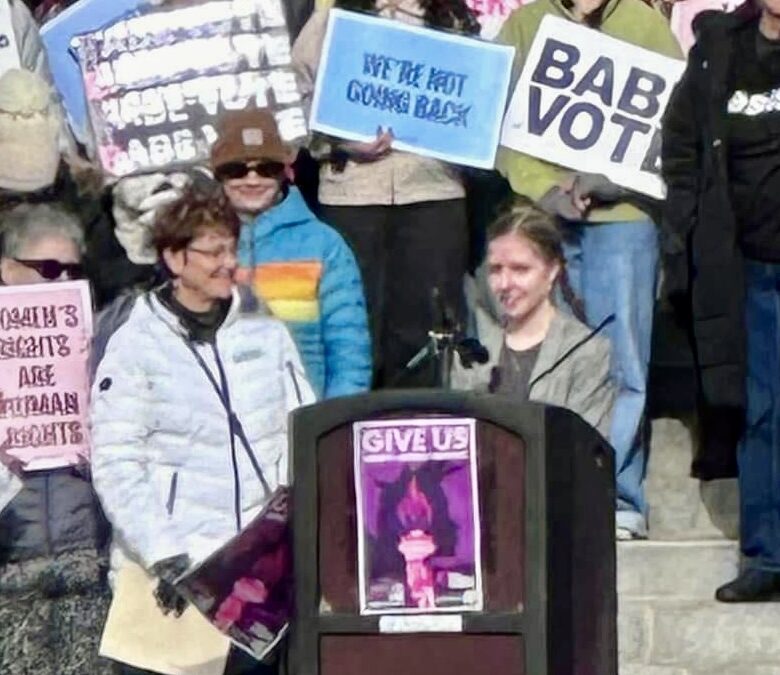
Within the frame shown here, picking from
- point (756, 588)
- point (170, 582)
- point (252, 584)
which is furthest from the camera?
point (170, 582)

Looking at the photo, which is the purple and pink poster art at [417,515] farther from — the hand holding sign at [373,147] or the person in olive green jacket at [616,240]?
the hand holding sign at [373,147]

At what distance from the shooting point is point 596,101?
8.41 meters

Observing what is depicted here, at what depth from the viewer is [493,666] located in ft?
20.1

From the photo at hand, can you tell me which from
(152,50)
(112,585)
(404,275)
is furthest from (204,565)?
(152,50)

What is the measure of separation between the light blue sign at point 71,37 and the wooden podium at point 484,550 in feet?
8.77

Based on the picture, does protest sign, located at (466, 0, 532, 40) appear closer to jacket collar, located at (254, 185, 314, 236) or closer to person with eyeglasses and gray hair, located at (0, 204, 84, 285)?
jacket collar, located at (254, 185, 314, 236)

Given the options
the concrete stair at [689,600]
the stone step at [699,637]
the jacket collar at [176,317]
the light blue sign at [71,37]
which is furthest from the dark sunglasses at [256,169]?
the stone step at [699,637]

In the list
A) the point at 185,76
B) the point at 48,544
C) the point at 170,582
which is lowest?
the point at 170,582

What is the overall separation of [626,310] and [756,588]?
94cm

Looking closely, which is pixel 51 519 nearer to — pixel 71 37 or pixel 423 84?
pixel 71 37

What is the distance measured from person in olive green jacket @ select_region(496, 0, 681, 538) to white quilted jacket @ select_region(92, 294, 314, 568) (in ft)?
2.98

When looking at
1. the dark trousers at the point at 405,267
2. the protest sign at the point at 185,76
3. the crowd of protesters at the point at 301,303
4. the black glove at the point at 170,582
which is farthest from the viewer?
the protest sign at the point at 185,76

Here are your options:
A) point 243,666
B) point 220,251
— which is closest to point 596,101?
point 220,251

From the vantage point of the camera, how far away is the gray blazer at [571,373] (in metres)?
8.30
